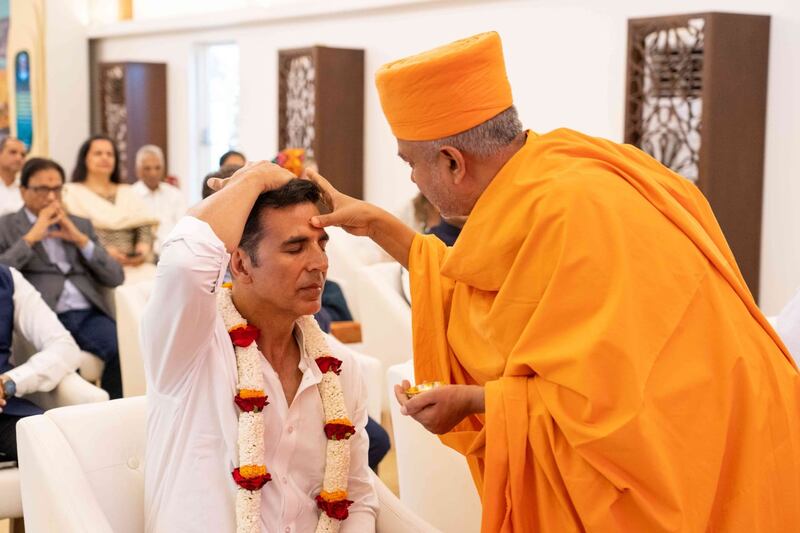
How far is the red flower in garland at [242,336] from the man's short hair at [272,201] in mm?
148

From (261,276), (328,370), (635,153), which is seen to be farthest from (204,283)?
(635,153)

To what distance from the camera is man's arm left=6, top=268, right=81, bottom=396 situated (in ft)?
11.7

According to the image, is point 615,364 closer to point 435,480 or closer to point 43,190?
point 435,480

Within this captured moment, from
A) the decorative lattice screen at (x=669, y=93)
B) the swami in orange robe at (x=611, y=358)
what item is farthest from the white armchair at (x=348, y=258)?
the swami in orange robe at (x=611, y=358)

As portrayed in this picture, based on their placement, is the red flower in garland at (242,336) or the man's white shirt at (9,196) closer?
the red flower in garland at (242,336)

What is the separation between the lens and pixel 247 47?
1003cm

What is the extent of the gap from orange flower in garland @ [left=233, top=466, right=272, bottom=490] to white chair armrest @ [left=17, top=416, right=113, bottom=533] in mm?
277

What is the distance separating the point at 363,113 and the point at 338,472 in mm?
6828

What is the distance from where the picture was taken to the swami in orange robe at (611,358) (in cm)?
194

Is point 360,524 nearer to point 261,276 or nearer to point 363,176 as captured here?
point 261,276

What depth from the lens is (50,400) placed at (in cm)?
371

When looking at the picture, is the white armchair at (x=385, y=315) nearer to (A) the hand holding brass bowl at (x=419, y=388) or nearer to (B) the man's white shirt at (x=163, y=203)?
(A) the hand holding brass bowl at (x=419, y=388)

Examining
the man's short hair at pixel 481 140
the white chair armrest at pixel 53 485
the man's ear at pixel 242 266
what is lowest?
the white chair armrest at pixel 53 485

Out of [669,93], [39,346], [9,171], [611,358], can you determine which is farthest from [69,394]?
[9,171]
